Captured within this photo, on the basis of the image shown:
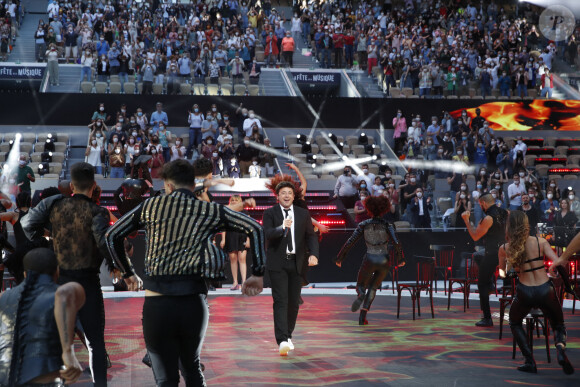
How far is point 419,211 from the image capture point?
19.0 meters

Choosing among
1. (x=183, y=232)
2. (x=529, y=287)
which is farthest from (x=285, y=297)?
(x=183, y=232)

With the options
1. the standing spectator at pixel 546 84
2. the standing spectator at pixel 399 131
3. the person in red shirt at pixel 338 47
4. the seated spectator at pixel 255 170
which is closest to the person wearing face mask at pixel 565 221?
the standing spectator at pixel 399 131

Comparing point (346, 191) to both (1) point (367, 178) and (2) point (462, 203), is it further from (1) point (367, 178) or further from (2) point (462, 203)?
(2) point (462, 203)

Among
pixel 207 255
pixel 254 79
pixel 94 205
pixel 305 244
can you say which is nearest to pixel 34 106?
pixel 254 79

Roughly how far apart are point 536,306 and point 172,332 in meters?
3.97

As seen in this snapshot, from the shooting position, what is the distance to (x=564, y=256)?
749 cm

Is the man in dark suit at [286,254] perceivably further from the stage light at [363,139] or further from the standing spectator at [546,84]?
the standing spectator at [546,84]

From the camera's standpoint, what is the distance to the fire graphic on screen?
2630cm

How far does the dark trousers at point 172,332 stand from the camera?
4.96 meters

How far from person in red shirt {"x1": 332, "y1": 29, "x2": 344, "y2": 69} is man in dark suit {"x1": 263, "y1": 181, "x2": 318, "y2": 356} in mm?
19930

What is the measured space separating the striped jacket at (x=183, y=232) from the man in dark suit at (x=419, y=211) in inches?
547

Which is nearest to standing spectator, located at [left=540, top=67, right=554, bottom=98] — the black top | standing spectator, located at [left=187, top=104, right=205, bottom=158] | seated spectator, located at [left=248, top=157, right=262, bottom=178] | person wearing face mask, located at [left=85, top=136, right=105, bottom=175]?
seated spectator, located at [left=248, top=157, right=262, bottom=178]

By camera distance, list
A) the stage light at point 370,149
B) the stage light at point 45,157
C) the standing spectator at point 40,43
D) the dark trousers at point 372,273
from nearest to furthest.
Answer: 1. the dark trousers at point 372,273
2. the stage light at point 45,157
3. the stage light at point 370,149
4. the standing spectator at point 40,43

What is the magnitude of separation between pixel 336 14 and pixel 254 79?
629cm
